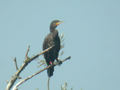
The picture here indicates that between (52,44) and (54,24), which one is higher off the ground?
(54,24)

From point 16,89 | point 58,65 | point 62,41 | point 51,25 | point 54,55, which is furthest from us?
point 51,25

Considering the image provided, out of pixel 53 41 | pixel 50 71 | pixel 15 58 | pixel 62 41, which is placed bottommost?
pixel 50 71

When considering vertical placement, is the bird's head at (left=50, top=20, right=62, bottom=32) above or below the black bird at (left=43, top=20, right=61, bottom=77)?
above

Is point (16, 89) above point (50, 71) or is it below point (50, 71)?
above

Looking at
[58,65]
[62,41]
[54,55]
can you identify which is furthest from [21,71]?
[54,55]

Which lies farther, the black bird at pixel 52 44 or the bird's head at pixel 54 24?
the bird's head at pixel 54 24

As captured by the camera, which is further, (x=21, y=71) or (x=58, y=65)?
(x=58, y=65)

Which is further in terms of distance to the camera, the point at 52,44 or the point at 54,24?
the point at 54,24

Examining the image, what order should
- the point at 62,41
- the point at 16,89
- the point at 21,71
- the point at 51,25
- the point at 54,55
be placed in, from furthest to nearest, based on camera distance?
1. the point at 51,25
2. the point at 54,55
3. the point at 62,41
4. the point at 21,71
5. the point at 16,89

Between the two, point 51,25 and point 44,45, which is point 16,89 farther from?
point 51,25

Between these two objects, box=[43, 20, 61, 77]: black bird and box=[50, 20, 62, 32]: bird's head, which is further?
box=[50, 20, 62, 32]: bird's head

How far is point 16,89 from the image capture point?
14.9ft

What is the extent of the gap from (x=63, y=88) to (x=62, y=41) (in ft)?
3.96

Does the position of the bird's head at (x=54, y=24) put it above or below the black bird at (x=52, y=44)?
above
